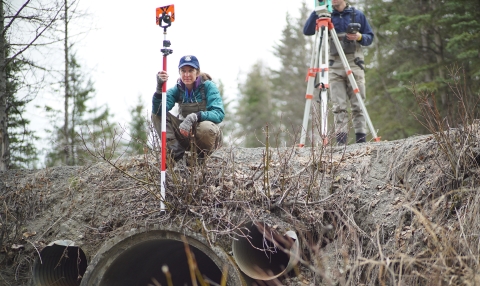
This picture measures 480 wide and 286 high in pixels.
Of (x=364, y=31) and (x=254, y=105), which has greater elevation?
(x=364, y=31)

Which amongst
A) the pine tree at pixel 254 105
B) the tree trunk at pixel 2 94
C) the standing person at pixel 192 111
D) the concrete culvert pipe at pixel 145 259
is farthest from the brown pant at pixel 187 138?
the pine tree at pixel 254 105

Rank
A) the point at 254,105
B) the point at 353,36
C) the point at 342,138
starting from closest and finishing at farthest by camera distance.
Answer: the point at 342,138 < the point at 353,36 < the point at 254,105

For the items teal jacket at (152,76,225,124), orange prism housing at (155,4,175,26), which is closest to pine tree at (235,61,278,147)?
teal jacket at (152,76,225,124)

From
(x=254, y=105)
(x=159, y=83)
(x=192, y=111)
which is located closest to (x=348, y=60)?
(x=192, y=111)

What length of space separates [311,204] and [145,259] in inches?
102

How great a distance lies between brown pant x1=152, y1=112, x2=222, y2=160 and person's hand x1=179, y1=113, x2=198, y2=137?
0.16 m

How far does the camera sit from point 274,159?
267 inches

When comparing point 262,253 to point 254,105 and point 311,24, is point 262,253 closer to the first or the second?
point 311,24

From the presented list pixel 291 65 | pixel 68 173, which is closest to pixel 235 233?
pixel 68 173

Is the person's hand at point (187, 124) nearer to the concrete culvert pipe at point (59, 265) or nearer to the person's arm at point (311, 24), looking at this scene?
the concrete culvert pipe at point (59, 265)

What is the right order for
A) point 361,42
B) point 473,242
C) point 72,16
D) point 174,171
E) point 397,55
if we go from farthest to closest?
1. point 397,55
2. point 72,16
3. point 361,42
4. point 174,171
5. point 473,242

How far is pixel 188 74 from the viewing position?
6230 millimetres

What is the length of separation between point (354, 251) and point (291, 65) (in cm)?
2332

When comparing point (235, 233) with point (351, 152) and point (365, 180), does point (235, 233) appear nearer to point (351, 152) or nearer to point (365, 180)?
point (365, 180)
